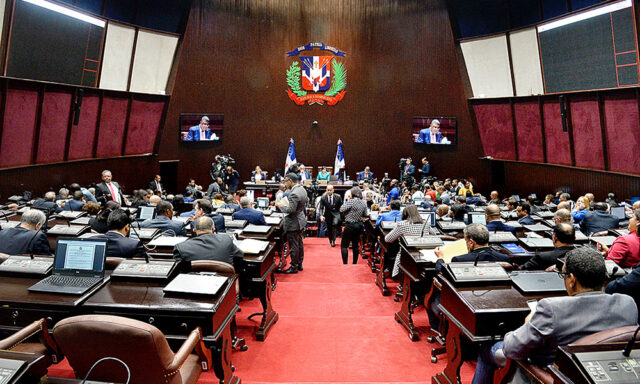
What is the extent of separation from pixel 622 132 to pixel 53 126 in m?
12.2

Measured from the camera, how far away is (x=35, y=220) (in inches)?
140

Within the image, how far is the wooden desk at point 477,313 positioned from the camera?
89.2 inches

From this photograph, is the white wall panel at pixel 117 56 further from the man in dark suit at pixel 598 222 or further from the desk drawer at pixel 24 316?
the man in dark suit at pixel 598 222

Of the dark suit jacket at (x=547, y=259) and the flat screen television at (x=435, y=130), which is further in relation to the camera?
the flat screen television at (x=435, y=130)

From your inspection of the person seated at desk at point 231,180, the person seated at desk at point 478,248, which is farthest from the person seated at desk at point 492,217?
the person seated at desk at point 231,180

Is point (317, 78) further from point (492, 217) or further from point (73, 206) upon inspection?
point (492, 217)

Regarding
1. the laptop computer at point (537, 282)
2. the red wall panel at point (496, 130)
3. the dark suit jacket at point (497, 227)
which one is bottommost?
the laptop computer at point (537, 282)

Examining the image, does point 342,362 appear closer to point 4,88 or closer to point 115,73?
point 4,88

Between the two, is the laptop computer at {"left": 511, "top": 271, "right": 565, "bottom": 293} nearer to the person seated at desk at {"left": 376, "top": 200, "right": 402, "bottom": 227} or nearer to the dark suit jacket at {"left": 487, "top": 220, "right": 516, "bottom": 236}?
the dark suit jacket at {"left": 487, "top": 220, "right": 516, "bottom": 236}

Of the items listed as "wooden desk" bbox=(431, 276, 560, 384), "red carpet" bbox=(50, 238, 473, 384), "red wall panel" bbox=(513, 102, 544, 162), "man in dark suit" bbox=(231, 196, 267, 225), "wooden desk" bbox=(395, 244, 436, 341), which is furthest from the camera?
"red wall panel" bbox=(513, 102, 544, 162)

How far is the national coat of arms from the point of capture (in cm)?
1348

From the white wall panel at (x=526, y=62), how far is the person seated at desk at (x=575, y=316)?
10.5m

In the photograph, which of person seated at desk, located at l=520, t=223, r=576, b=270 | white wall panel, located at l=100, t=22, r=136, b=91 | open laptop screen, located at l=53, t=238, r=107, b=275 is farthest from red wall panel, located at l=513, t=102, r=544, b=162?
open laptop screen, located at l=53, t=238, r=107, b=275

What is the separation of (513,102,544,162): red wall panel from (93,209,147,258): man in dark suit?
35.4 ft
